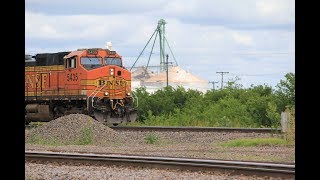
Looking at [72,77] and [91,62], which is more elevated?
[91,62]

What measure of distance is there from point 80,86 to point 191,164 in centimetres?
1420

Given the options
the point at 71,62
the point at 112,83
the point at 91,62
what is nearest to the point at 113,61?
the point at 112,83

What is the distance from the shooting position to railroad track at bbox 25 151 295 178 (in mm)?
9285

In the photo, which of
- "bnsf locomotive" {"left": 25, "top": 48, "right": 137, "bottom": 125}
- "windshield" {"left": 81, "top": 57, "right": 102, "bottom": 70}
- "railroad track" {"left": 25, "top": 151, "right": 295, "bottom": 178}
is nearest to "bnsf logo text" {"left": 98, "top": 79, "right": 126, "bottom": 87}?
"bnsf locomotive" {"left": 25, "top": 48, "right": 137, "bottom": 125}

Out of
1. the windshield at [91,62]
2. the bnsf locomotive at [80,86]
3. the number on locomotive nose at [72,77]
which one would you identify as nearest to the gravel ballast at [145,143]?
the bnsf locomotive at [80,86]

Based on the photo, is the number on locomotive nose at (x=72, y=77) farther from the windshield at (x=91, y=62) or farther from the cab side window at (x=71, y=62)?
the windshield at (x=91, y=62)

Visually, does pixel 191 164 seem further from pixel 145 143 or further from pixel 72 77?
pixel 72 77

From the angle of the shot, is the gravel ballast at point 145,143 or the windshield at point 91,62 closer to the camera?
the gravel ballast at point 145,143

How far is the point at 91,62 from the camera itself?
2436 centimetres

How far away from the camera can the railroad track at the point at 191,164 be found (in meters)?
9.29
